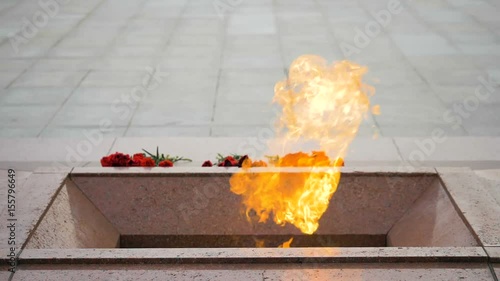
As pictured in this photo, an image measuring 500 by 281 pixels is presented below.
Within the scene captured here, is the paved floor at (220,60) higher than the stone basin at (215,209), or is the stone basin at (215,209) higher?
the stone basin at (215,209)

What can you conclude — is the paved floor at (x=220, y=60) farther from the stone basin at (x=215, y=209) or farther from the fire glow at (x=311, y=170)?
the stone basin at (x=215, y=209)

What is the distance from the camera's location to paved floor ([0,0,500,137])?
22.6 ft

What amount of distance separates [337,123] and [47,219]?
85.5 inches

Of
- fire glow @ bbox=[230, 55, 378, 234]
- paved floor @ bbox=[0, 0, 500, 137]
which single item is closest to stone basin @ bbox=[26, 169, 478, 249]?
fire glow @ bbox=[230, 55, 378, 234]

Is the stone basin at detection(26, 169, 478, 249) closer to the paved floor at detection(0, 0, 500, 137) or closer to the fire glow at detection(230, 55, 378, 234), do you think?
the fire glow at detection(230, 55, 378, 234)

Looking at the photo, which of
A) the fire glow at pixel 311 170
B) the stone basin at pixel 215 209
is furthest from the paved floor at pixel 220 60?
the stone basin at pixel 215 209

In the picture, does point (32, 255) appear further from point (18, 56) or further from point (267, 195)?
point (18, 56)

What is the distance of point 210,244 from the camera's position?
421cm

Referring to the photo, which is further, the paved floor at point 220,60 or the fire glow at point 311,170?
the paved floor at point 220,60

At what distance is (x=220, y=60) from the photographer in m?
8.90

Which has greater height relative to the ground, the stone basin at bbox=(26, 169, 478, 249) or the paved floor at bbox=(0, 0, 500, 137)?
the stone basin at bbox=(26, 169, 478, 249)

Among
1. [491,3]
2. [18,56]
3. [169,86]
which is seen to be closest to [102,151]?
[169,86]

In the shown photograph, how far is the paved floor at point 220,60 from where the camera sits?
6902mm

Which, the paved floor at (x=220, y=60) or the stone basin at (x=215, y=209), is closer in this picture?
the stone basin at (x=215, y=209)
